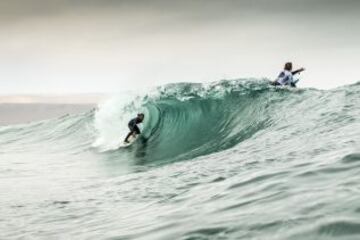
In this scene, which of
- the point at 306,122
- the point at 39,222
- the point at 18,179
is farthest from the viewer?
the point at 306,122

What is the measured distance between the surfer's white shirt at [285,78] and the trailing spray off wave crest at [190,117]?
25.6 inches

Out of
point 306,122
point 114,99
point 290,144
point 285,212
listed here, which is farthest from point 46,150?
point 285,212

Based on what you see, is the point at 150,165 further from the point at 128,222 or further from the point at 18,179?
the point at 128,222

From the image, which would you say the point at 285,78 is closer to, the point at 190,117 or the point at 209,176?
the point at 190,117

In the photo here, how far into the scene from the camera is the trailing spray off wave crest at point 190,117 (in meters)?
16.0

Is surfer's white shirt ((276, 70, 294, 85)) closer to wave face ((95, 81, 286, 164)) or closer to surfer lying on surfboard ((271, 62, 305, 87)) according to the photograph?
surfer lying on surfboard ((271, 62, 305, 87))

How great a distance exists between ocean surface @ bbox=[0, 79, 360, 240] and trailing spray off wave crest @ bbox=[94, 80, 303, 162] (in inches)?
2.7

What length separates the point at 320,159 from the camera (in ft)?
24.7

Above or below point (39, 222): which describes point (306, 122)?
above

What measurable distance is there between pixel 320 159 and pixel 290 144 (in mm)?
2723

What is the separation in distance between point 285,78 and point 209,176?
42.5 feet

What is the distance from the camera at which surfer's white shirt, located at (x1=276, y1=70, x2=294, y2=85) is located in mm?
20859

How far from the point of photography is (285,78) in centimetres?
2091

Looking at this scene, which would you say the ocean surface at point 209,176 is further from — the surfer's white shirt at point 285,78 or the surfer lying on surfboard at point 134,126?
the surfer's white shirt at point 285,78
